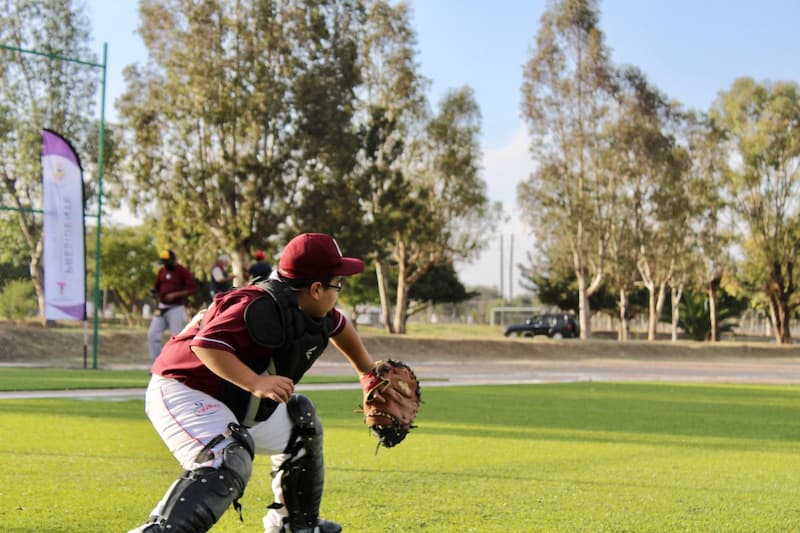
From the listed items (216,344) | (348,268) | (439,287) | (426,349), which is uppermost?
Result: (439,287)

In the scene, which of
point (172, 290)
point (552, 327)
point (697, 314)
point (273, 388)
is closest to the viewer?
point (273, 388)

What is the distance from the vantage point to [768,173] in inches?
2084

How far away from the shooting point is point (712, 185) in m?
55.4

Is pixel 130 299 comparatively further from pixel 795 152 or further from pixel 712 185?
pixel 795 152

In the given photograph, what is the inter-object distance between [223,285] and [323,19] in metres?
24.4

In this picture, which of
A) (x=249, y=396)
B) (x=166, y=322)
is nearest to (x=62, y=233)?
(x=166, y=322)

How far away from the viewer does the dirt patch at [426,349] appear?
958 inches

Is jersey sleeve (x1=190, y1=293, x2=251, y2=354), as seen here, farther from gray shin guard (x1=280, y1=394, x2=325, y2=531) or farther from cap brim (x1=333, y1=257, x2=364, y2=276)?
gray shin guard (x1=280, y1=394, x2=325, y2=531)

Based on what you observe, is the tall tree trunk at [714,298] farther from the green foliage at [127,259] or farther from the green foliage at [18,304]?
the green foliage at [18,304]

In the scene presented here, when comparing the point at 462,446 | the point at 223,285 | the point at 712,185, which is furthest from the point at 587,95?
the point at 462,446

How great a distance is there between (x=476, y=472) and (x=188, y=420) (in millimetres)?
3633

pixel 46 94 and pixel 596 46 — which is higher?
pixel 596 46

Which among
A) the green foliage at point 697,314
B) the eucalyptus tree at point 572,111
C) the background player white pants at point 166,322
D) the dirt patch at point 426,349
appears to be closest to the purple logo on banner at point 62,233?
the dirt patch at point 426,349

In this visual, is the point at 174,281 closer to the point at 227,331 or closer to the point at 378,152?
the point at 227,331
